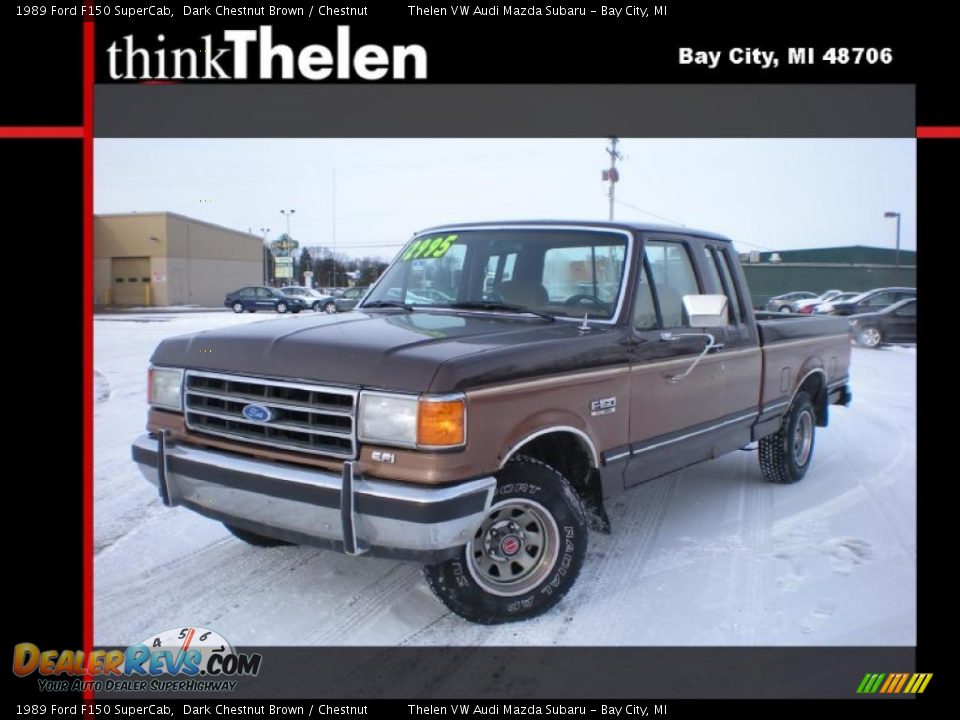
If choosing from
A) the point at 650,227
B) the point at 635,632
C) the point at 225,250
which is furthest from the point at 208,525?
the point at 225,250

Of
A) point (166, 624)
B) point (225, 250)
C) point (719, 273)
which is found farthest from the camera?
point (225, 250)

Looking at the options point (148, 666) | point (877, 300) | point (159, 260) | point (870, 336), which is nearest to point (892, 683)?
point (148, 666)

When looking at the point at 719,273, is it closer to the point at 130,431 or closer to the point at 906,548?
the point at 906,548


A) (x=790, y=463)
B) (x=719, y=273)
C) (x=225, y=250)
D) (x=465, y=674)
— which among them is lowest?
(x=465, y=674)

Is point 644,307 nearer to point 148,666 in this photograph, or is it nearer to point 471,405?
point 471,405

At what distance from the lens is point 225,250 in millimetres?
45125

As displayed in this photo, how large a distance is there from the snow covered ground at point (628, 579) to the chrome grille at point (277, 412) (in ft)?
2.56

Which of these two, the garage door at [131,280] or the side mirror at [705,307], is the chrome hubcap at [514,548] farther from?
the garage door at [131,280]

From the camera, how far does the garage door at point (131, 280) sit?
38781 mm

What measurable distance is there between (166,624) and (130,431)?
4262 mm

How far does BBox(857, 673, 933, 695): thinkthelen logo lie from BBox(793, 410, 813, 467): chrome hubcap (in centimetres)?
305

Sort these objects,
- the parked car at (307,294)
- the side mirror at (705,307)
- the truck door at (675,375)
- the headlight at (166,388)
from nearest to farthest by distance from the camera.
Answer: the headlight at (166,388)
the side mirror at (705,307)
the truck door at (675,375)
the parked car at (307,294)

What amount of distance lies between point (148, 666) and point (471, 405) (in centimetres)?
179

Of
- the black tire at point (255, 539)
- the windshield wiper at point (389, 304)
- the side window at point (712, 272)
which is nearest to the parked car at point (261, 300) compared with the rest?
the windshield wiper at point (389, 304)
